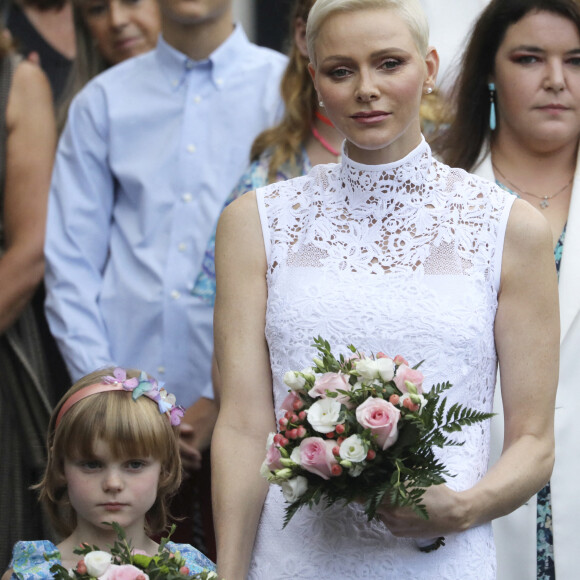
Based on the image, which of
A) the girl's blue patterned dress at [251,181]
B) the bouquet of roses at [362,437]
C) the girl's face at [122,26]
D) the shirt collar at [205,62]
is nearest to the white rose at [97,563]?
the bouquet of roses at [362,437]

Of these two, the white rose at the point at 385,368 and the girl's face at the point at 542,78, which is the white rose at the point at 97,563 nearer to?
the white rose at the point at 385,368

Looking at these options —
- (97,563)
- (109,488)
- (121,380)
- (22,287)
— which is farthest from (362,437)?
(22,287)

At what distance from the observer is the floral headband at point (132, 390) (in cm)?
333

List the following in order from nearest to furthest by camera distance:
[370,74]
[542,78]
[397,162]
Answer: [370,74]
[397,162]
[542,78]

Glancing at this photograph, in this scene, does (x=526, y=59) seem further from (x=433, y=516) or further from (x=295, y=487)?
(x=295, y=487)

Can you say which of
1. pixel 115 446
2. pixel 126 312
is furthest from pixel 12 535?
pixel 115 446

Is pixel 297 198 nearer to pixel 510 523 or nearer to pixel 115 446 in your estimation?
pixel 115 446

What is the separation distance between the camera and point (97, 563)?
2.56 m

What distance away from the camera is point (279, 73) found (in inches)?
194

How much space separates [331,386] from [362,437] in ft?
0.46

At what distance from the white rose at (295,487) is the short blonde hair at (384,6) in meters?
1.07

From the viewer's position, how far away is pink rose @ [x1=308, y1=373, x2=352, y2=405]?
8.63ft

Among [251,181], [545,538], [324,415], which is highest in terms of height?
[251,181]

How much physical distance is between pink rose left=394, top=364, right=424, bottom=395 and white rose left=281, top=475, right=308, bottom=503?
279 mm
